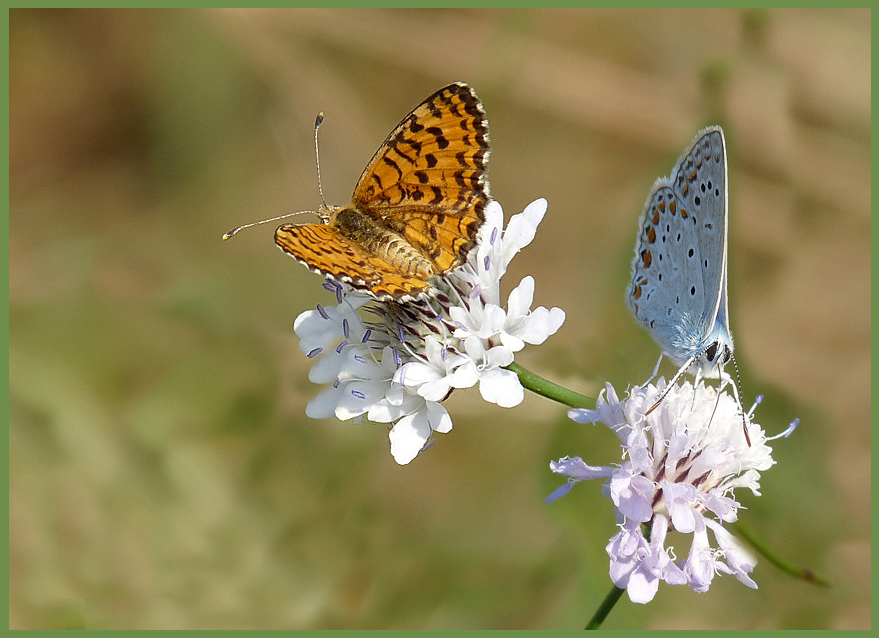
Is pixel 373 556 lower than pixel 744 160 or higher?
lower

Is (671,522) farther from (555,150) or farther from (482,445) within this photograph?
(555,150)

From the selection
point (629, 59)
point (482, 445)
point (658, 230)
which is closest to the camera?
point (658, 230)

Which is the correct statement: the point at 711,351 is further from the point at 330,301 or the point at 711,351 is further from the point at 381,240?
the point at 330,301

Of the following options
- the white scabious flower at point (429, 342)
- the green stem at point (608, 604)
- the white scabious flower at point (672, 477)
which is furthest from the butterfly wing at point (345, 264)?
the green stem at point (608, 604)

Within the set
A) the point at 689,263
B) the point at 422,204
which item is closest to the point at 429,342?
the point at 422,204

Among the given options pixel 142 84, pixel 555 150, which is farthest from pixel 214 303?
pixel 555 150

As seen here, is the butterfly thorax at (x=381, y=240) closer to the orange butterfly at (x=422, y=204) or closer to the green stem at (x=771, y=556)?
the orange butterfly at (x=422, y=204)

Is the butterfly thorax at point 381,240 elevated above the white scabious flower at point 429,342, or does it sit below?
above
